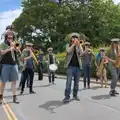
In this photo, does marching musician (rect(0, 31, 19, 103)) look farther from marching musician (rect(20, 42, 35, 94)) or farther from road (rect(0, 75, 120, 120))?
marching musician (rect(20, 42, 35, 94))

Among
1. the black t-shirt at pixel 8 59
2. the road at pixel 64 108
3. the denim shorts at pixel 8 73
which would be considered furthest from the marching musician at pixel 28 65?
the black t-shirt at pixel 8 59

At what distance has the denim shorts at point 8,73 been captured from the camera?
11.4m

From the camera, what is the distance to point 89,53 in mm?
16484

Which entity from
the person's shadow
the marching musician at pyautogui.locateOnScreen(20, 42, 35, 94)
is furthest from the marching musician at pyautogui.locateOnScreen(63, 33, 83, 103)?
the marching musician at pyautogui.locateOnScreen(20, 42, 35, 94)

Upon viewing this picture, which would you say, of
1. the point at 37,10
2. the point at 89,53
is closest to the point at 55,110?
the point at 89,53

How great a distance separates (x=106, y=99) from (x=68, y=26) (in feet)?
141

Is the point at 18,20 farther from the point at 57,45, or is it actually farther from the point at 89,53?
the point at 89,53

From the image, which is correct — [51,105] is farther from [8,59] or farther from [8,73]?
[8,59]

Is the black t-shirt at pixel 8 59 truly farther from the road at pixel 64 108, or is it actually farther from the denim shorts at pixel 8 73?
the road at pixel 64 108

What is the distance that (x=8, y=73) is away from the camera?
37.6ft

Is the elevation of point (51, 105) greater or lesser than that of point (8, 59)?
lesser

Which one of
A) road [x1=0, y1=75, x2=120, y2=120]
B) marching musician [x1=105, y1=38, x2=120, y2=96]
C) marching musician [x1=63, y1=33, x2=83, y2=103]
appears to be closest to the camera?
road [x1=0, y1=75, x2=120, y2=120]

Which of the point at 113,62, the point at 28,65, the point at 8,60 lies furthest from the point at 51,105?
the point at 28,65

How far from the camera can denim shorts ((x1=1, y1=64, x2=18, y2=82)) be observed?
11.4 meters
